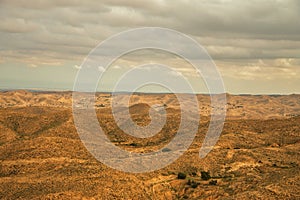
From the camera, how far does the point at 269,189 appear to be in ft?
153

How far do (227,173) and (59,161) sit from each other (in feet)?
95.6

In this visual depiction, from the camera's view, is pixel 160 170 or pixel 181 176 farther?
pixel 160 170

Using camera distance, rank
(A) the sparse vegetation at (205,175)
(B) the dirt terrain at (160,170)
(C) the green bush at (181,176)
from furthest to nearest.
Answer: (A) the sparse vegetation at (205,175) < (C) the green bush at (181,176) < (B) the dirt terrain at (160,170)

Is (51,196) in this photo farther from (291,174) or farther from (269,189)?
(291,174)

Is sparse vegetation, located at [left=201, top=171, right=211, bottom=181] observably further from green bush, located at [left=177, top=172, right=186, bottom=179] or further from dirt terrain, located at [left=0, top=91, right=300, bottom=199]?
green bush, located at [left=177, top=172, right=186, bottom=179]

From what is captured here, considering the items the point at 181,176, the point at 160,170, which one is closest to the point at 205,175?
the point at 181,176

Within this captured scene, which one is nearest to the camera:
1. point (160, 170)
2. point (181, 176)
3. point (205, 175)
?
point (181, 176)

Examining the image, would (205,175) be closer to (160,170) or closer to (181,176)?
(181,176)

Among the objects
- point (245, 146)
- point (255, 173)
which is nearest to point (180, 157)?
point (255, 173)

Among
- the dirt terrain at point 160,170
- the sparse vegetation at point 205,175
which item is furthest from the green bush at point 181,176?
the sparse vegetation at point 205,175

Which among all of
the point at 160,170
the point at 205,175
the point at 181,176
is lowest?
the point at 205,175

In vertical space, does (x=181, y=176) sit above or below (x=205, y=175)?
above

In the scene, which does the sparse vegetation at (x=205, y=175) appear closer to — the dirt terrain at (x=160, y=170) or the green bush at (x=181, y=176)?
the dirt terrain at (x=160, y=170)

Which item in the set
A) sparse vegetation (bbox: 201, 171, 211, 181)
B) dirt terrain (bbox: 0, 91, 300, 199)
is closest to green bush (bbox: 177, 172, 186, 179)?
dirt terrain (bbox: 0, 91, 300, 199)
